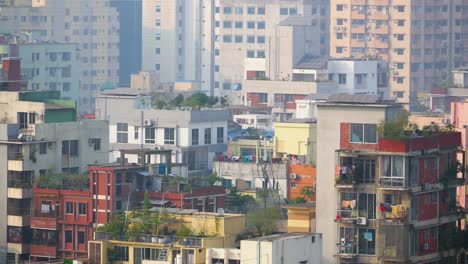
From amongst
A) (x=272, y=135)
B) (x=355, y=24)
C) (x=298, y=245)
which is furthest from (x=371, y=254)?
(x=355, y=24)

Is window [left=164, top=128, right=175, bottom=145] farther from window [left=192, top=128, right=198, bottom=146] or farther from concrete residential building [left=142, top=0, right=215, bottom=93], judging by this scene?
concrete residential building [left=142, top=0, right=215, bottom=93]

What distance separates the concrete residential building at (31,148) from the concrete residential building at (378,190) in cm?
1359

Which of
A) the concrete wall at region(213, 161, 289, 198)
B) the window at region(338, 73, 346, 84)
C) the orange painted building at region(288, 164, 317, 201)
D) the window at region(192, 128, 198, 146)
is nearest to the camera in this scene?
the orange painted building at region(288, 164, 317, 201)

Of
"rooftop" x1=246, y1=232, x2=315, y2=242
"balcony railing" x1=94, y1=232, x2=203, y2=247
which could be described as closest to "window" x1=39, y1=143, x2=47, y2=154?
"balcony railing" x1=94, y1=232, x2=203, y2=247

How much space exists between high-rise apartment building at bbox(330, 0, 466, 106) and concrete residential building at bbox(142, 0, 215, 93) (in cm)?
1897

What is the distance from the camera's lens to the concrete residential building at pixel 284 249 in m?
65.7

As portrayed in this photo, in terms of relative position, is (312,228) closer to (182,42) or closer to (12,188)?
(12,188)

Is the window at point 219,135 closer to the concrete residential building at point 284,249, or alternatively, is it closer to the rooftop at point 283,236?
the rooftop at point 283,236

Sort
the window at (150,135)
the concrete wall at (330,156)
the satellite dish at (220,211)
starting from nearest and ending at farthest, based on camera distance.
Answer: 1. the concrete wall at (330,156)
2. the satellite dish at (220,211)
3. the window at (150,135)

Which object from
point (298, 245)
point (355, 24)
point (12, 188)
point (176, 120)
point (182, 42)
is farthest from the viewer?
point (182, 42)

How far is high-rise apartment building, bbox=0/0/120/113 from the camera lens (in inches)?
6531

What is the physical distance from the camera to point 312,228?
69.9 m

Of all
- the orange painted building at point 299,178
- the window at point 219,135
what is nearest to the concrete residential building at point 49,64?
the window at point 219,135

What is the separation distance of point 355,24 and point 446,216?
88567mm
